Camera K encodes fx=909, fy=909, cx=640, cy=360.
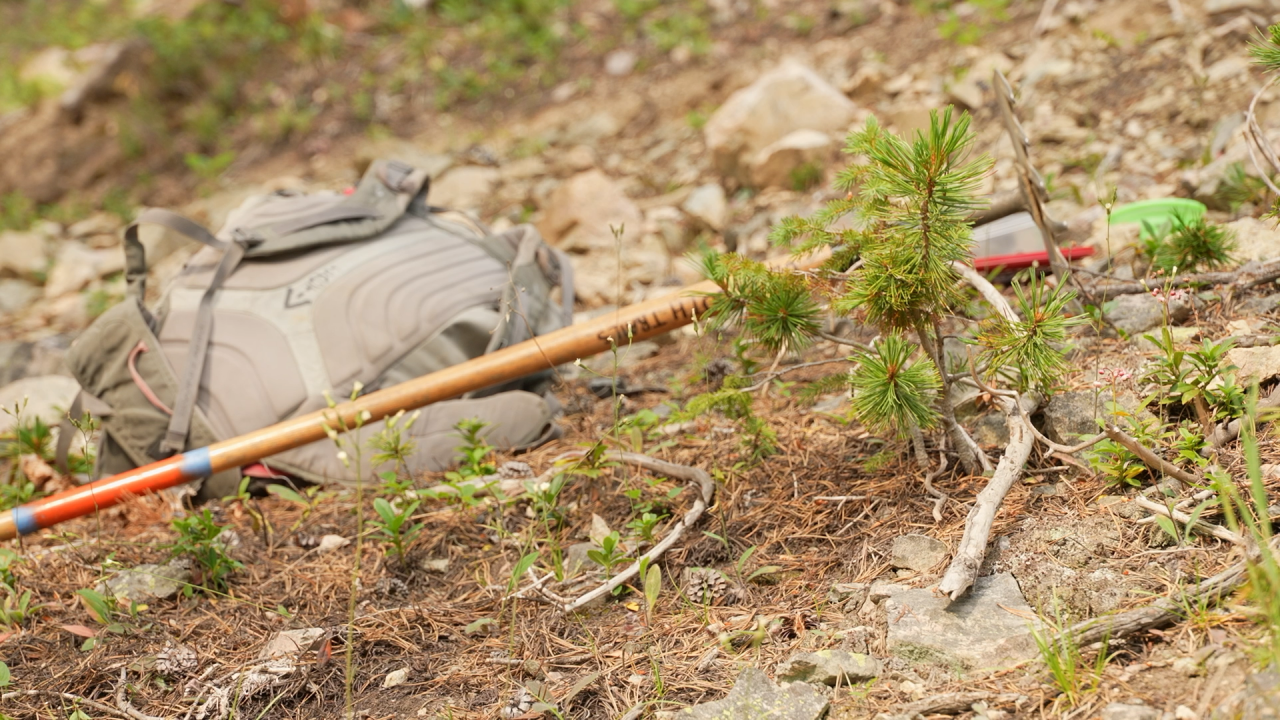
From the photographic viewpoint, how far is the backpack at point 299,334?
9.54 feet

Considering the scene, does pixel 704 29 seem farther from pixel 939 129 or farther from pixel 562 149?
pixel 939 129

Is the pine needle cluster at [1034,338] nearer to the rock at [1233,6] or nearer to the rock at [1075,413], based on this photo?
the rock at [1075,413]

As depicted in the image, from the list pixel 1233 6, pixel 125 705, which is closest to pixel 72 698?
pixel 125 705

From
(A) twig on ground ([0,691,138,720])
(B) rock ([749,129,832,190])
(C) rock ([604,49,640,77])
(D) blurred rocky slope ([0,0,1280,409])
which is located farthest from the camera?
(C) rock ([604,49,640,77])

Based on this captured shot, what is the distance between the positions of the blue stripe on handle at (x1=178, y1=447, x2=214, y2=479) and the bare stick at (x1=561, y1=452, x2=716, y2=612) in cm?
121

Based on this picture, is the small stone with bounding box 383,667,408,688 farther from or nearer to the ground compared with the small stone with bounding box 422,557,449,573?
farther from the ground

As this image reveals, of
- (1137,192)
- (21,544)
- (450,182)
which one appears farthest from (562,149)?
(21,544)

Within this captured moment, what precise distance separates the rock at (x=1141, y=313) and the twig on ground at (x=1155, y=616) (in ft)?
3.17

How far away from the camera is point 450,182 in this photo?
227 inches

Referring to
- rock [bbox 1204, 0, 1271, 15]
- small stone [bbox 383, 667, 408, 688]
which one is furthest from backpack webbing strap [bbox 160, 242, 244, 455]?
rock [bbox 1204, 0, 1271, 15]

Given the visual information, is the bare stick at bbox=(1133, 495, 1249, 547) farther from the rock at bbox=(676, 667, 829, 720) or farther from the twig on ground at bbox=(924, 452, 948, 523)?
the rock at bbox=(676, 667, 829, 720)

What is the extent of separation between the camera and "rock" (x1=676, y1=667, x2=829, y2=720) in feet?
5.33

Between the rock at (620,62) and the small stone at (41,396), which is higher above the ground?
the rock at (620,62)

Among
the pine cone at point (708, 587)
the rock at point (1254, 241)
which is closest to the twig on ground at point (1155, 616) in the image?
the pine cone at point (708, 587)
